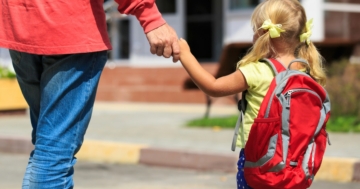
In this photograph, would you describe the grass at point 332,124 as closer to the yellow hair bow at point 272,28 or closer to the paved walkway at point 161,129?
the paved walkway at point 161,129

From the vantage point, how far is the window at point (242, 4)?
1448cm

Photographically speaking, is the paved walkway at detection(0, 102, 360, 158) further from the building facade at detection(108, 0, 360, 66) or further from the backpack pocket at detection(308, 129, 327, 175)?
the backpack pocket at detection(308, 129, 327, 175)

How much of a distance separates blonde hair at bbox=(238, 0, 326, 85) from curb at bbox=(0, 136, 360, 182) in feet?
8.77

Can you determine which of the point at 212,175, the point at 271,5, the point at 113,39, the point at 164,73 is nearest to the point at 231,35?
the point at 164,73

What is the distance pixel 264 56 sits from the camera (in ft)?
11.1

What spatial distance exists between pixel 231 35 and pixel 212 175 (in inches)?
333

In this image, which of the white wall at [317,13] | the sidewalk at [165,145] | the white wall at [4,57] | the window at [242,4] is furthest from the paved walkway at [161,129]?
the white wall at [4,57]

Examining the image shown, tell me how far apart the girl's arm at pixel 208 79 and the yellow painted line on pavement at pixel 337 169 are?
286 centimetres

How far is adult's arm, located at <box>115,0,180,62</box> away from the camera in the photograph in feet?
9.88

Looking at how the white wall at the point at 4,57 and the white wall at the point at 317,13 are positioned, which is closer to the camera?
the white wall at the point at 317,13

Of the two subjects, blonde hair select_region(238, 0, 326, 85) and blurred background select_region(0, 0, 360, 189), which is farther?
blurred background select_region(0, 0, 360, 189)

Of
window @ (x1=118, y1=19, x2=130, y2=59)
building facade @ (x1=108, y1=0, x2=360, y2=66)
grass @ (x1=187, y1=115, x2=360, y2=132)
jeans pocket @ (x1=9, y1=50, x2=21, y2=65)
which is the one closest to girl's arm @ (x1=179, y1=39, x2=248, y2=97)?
jeans pocket @ (x1=9, y1=50, x2=21, y2=65)

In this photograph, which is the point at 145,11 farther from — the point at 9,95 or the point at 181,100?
the point at 181,100

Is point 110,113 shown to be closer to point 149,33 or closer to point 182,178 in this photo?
point 182,178
